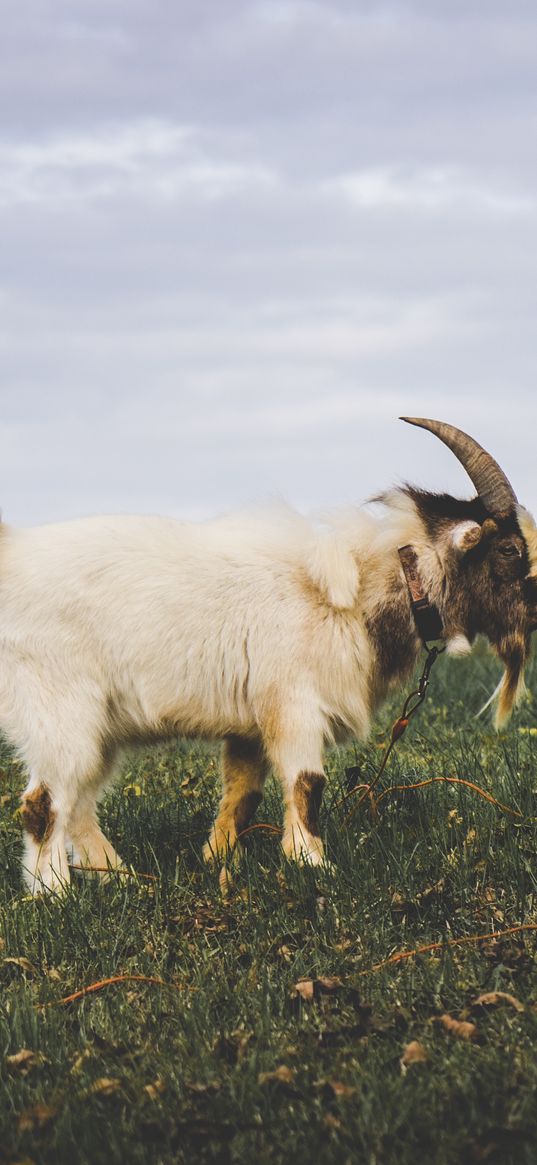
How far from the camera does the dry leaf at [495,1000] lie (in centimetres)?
320

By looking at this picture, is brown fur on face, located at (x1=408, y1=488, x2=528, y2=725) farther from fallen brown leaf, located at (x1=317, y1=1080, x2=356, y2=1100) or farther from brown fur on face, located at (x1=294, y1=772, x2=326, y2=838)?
fallen brown leaf, located at (x1=317, y1=1080, x2=356, y2=1100)

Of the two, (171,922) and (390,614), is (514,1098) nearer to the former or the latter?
(171,922)

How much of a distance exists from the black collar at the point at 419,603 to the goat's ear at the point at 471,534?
0.18 meters

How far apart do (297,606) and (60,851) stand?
1.31m

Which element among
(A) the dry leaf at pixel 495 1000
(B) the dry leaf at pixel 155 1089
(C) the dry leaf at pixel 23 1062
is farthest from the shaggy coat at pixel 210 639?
(B) the dry leaf at pixel 155 1089

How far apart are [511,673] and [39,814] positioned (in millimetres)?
2058

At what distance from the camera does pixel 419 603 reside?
4.73 metres

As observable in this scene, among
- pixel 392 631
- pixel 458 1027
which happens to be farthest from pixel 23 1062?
pixel 392 631

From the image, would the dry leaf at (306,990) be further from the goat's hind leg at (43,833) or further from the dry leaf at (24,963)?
the goat's hind leg at (43,833)

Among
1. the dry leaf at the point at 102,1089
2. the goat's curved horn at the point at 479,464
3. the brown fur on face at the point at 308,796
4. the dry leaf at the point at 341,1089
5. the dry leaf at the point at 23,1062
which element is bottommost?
the dry leaf at the point at 23,1062

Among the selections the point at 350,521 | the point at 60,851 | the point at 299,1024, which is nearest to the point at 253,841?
the point at 60,851

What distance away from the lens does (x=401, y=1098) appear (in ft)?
8.98

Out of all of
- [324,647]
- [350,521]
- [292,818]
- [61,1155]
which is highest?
[350,521]

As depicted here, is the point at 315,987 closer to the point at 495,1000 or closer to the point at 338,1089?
the point at 495,1000
